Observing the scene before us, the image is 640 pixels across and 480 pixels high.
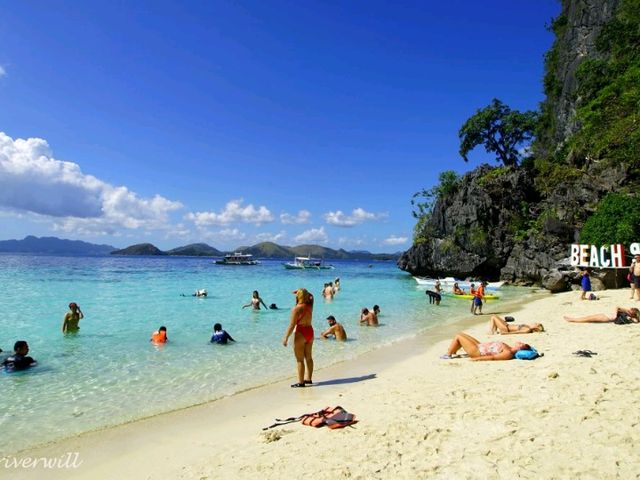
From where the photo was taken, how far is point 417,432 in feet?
17.3

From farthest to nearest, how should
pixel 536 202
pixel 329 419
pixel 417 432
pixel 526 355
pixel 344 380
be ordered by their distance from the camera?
pixel 536 202, pixel 344 380, pixel 526 355, pixel 329 419, pixel 417 432

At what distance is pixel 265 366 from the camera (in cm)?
1059

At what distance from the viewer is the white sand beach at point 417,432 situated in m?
4.40

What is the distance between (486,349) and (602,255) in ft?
62.7

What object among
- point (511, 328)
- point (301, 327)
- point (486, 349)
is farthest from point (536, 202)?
point (301, 327)

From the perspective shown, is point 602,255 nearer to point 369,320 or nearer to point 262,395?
point 369,320

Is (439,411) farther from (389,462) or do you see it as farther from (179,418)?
(179,418)

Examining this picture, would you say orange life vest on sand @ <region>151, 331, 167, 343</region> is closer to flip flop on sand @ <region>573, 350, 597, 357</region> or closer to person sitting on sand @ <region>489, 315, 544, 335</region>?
person sitting on sand @ <region>489, 315, 544, 335</region>

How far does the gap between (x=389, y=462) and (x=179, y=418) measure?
4.00m

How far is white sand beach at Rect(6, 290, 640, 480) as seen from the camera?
14.4 feet

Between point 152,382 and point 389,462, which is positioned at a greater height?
point 389,462

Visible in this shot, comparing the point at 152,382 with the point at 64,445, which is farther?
the point at 152,382

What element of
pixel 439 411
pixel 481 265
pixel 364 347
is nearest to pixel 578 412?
pixel 439 411

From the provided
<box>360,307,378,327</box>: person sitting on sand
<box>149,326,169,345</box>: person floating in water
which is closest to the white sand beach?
<box>149,326,169,345</box>: person floating in water
